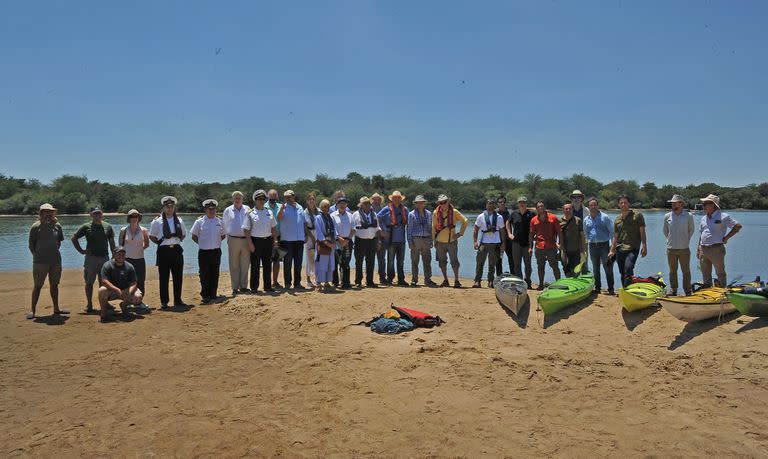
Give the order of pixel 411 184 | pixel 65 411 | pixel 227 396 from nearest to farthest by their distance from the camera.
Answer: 1. pixel 65 411
2. pixel 227 396
3. pixel 411 184

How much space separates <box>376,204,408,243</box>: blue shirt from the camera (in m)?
9.79

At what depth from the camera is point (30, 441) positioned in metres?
4.25

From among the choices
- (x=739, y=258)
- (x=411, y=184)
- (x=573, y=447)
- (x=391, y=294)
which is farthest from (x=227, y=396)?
→ (x=411, y=184)

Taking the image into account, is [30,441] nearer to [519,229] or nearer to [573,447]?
[573,447]

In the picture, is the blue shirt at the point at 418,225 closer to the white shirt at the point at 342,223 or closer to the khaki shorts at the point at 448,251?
the khaki shorts at the point at 448,251

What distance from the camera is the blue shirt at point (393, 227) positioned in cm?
979

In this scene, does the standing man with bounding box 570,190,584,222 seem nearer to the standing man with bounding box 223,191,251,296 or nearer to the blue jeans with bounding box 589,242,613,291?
the blue jeans with bounding box 589,242,613,291

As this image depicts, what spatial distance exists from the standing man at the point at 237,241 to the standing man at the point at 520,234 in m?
4.96

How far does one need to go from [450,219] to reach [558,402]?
16.9 feet

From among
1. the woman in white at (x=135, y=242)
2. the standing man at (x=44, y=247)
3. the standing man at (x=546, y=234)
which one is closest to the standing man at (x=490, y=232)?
the standing man at (x=546, y=234)

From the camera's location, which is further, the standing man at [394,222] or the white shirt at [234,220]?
the standing man at [394,222]

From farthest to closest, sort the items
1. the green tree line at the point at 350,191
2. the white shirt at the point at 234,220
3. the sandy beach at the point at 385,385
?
the green tree line at the point at 350,191 → the white shirt at the point at 234,220 → the sandy beach at the point at 385,385

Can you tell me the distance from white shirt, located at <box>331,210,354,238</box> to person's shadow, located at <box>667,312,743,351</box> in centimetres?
562

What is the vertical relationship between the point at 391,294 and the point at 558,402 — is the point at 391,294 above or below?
above
